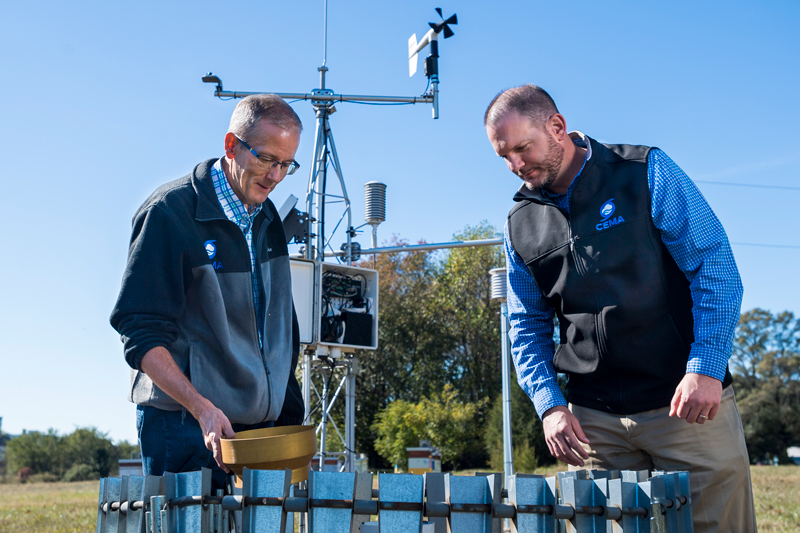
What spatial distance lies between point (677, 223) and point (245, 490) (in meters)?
1.58

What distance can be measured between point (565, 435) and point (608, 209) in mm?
800

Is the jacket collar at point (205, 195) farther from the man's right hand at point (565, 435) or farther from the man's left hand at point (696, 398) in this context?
the man's left hand at point (696, 398)

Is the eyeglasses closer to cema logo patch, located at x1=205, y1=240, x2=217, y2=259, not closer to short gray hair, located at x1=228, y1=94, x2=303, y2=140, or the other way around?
short gray hair, located at x1=228, y1=94, x2=303, y2=140

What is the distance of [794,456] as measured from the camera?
88.2ft

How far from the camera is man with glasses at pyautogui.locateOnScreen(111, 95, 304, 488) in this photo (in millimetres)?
1862

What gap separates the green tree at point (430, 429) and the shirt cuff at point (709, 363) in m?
19.1

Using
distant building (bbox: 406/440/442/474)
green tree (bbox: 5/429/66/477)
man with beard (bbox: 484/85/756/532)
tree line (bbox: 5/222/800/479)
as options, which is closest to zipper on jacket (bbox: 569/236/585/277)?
man with beard (bbox: 484/85/756/532)

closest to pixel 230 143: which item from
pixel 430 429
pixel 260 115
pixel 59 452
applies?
pixel 260 115

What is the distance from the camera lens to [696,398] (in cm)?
201

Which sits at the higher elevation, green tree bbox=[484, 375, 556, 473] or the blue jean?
the blue jean

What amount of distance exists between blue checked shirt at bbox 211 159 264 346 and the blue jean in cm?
36

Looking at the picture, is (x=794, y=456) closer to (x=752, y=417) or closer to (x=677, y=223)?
(x=752, y=417)

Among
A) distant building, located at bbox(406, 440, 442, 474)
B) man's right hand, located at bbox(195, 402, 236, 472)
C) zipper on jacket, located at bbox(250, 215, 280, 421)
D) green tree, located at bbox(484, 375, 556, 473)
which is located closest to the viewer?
man's right hand, located at bbox(195, 402, 236, 472)

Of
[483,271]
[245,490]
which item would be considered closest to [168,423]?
[245,490]
